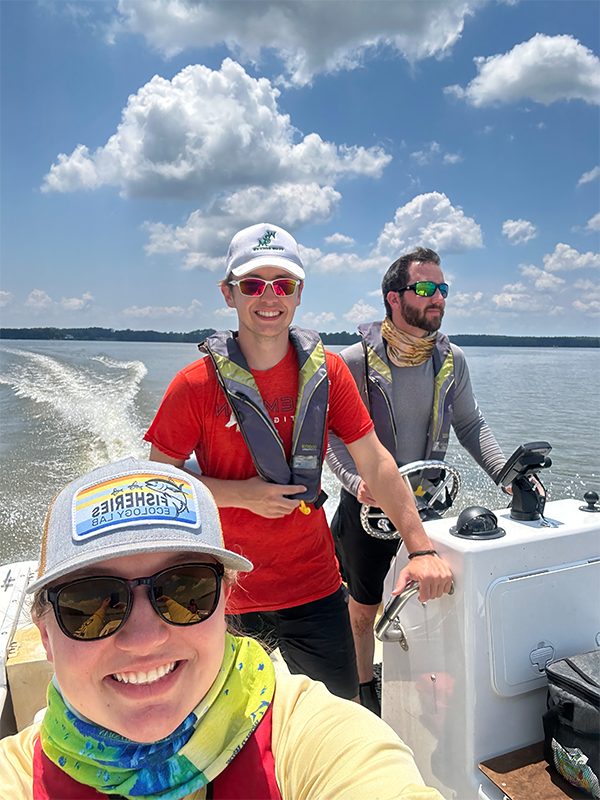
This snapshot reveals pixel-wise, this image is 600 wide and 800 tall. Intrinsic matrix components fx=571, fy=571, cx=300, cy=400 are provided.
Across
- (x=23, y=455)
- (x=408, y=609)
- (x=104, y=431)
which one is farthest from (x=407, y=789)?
(x=104, y=431)

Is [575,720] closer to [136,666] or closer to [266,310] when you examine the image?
→ [136,666]

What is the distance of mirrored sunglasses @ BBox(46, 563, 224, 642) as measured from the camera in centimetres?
84

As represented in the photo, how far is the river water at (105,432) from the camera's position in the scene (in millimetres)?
6590

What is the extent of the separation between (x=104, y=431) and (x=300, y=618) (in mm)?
7901

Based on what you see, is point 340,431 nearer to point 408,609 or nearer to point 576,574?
point 408,609

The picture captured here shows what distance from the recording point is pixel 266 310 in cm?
179

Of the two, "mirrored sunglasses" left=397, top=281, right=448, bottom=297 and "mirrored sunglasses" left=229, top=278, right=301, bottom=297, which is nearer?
"mirrored sunglasses" left=229, top=278, right=301, bottom=297

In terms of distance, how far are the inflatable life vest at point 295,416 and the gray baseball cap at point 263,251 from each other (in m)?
0.22

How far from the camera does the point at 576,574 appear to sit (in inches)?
63.0

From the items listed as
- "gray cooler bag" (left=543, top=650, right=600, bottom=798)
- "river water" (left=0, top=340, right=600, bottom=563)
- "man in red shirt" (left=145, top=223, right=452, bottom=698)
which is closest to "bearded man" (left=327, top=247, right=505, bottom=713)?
"man in red shirt" (left=145, top=223, right=452, bottom=698)

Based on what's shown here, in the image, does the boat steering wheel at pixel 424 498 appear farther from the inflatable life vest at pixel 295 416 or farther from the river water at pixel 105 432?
the river water at pixel 105 432

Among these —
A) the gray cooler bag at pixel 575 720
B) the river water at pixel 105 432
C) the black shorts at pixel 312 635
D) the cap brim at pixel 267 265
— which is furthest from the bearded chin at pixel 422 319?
the river water at pixel 105 432

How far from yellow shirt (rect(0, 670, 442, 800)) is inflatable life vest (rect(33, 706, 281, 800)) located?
1 centimetres

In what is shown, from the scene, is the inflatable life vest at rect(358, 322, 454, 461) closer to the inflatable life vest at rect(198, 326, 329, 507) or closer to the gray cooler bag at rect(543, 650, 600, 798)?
the inflatable life vest at rect(198, 326, 329, 507)
